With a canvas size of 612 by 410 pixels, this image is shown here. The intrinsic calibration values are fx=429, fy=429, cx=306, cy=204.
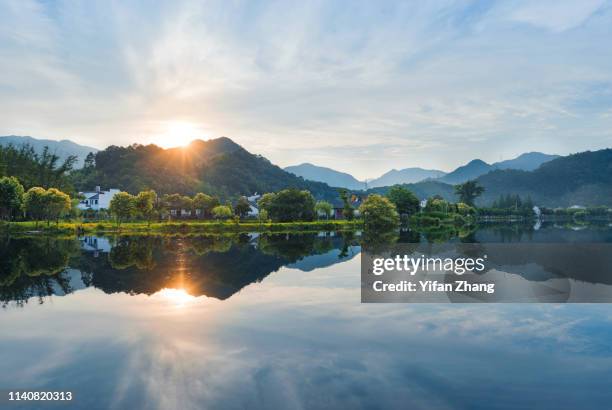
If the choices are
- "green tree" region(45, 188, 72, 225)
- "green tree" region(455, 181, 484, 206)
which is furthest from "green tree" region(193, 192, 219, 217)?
"green tree" region(455, 181, 484, 206)

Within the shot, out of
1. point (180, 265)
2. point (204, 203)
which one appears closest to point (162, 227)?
point (204, 203)

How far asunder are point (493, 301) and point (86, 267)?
83.0 ft

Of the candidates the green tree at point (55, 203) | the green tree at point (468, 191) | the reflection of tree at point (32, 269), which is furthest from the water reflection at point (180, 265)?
the green tree at point (468, 191)

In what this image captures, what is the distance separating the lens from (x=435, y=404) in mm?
9156

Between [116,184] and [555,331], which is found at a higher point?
[116,184]

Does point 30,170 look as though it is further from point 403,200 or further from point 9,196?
point 403,200

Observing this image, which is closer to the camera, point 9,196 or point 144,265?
point 144,265

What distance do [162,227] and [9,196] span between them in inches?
904

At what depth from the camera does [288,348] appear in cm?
1255

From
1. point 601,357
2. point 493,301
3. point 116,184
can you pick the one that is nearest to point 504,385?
point 601,357

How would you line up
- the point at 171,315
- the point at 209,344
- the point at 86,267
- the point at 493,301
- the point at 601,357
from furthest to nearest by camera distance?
the point at 86,267 < the point at 493,301 < the point at 171,315 < the point at 209,344 < the point at 601,357

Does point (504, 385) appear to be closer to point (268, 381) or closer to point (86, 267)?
point (268, 381)

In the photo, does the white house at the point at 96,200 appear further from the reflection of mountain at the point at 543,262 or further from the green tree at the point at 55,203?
the reflection of mountain at the point at 543,262

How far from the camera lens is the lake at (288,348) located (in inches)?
380
